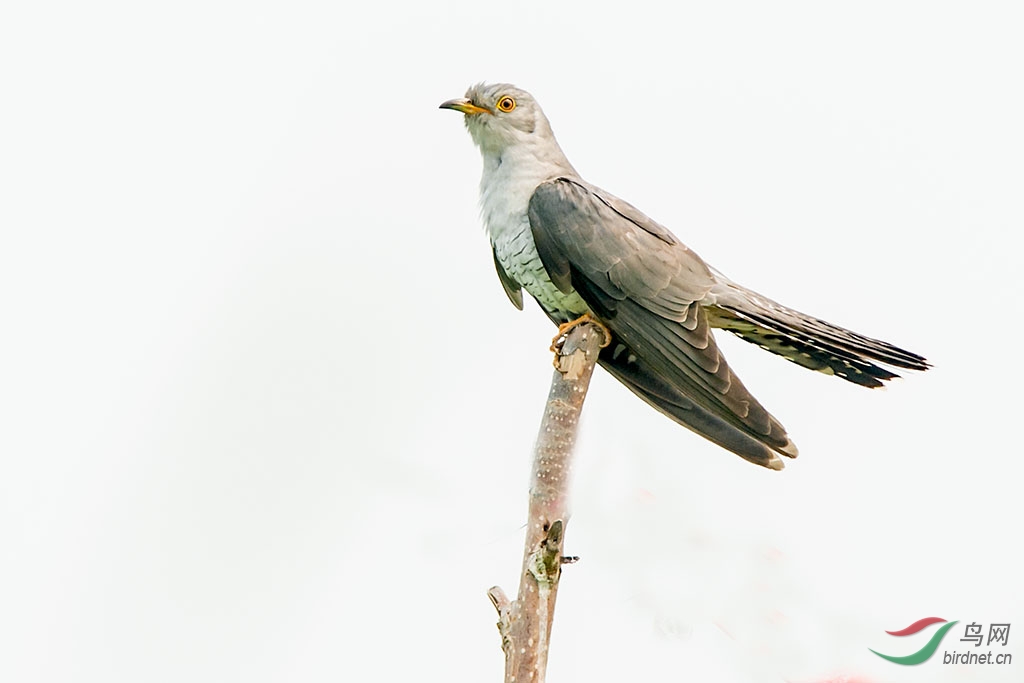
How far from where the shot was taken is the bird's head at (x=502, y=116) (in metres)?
3.25

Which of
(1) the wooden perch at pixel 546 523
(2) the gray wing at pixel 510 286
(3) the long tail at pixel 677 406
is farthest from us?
(2) the gray wing at pixel 510 286

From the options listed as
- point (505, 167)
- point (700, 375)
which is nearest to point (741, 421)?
point (700, 375)

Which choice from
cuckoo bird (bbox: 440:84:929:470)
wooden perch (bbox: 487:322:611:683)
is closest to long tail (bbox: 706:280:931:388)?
cuckoo bird (bbox: 440:84:929:470)

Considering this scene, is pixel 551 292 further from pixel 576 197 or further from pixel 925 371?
pixel 925 371

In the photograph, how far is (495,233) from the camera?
320 cm

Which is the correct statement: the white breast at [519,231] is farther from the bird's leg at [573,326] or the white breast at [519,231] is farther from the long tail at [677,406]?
the long tail at [677,406]

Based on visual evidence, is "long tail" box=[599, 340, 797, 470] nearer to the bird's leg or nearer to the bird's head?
the bird's leg

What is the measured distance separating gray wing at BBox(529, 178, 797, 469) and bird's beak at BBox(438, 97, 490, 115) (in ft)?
1.21

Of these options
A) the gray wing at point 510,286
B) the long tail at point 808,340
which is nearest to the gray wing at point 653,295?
the long tail at point 808,340

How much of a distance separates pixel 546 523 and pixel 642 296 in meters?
0.72

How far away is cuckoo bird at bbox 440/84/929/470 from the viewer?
9.53ft

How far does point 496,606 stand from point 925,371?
1442 millimetres

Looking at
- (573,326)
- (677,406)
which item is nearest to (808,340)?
(677,406)

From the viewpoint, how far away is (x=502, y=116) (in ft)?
10.7
